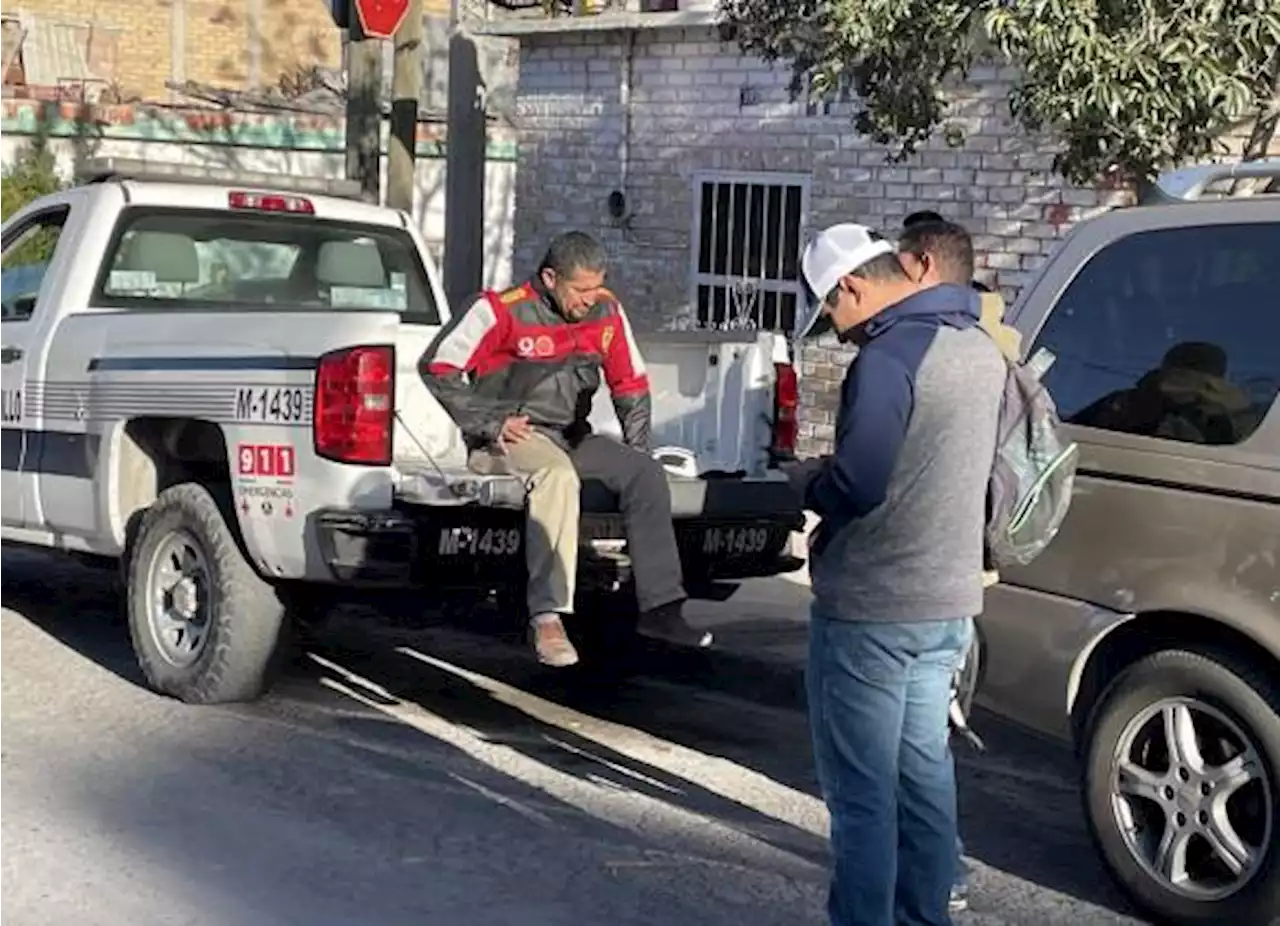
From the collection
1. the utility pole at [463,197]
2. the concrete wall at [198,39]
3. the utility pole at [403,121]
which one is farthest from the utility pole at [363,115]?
the concrete wall at [198,39]

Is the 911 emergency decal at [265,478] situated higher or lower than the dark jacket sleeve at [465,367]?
lower

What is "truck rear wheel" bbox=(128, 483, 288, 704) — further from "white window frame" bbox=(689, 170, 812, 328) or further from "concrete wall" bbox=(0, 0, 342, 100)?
"concrete wall" bbox=(0, 0, 342, 100)

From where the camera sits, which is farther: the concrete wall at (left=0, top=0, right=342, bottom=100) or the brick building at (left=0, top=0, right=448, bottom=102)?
the concrete wall at (left=0, top=0, right=342, bottom=100)

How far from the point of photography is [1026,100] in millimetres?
8516

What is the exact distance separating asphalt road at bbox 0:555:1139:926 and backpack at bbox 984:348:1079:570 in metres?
→ 1.29

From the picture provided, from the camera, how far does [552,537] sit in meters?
7.31

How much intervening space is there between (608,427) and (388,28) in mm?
4284

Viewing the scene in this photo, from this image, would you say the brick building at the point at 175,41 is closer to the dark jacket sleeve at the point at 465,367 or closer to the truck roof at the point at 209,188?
the truck roof at the point at 209,188

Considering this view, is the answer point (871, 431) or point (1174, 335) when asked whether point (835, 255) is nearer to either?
point (871, 431)

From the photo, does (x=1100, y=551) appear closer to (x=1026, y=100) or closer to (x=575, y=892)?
(x=575, y=892)

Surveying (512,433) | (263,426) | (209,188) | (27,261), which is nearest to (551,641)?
(512,433)

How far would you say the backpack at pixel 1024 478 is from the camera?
502 cm

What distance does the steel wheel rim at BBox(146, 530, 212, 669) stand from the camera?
26.7 feet

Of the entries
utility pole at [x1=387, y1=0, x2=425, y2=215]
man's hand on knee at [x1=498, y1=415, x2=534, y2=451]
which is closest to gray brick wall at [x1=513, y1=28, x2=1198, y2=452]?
utility pole at [x1=387, y1=0, x2=425, y2=215]
